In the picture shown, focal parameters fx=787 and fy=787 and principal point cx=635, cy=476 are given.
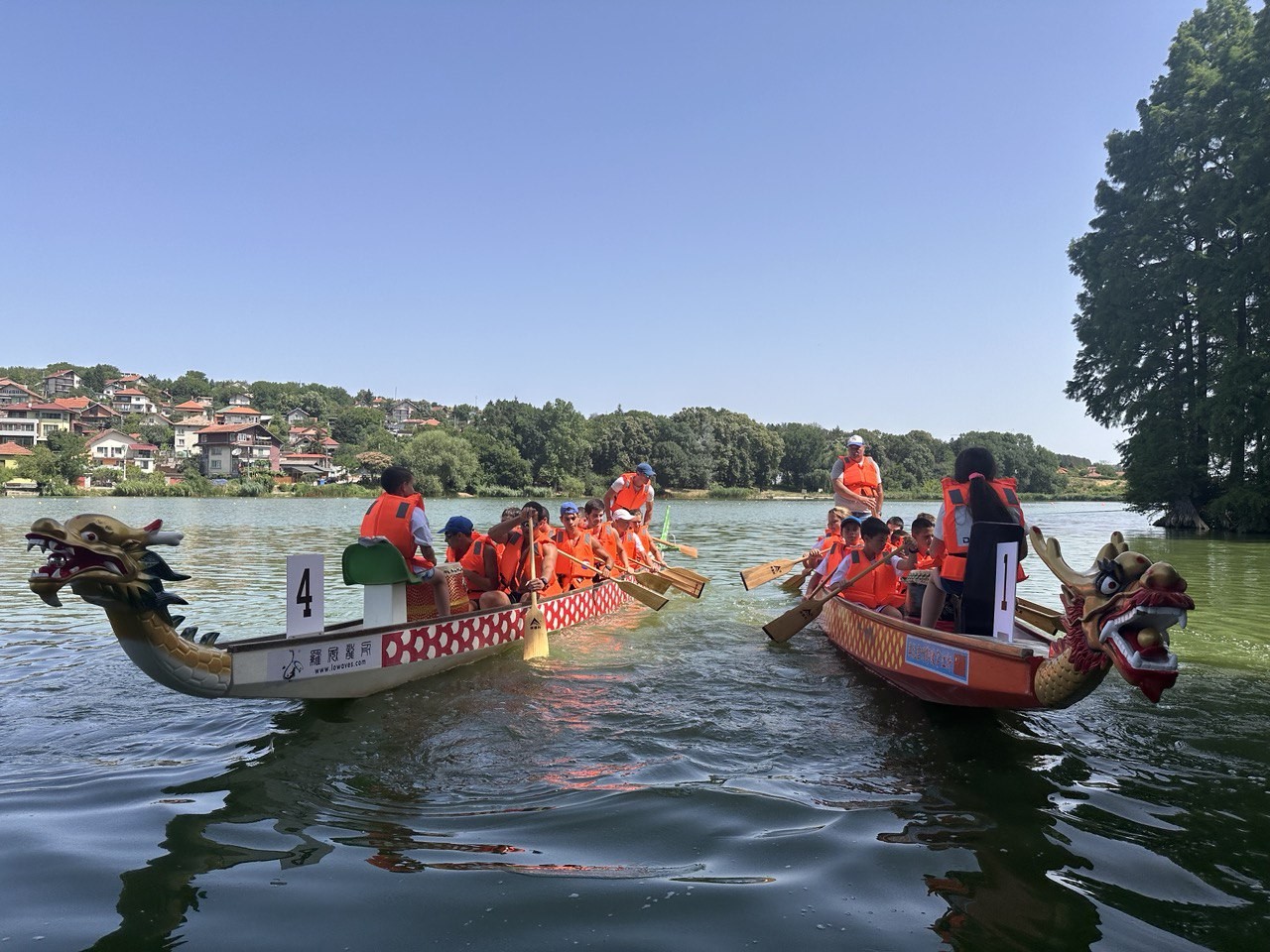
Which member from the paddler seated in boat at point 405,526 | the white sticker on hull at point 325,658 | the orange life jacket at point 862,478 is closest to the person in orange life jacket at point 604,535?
the orange life jacket at point 862,478

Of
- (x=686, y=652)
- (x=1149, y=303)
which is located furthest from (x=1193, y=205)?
(x=686, y=652)

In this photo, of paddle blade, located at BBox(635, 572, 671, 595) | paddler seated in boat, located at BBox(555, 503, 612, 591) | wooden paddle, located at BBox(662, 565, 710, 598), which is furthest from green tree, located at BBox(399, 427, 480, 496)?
paddler seated in boat, located at BBox(555, 503, 612, 591)

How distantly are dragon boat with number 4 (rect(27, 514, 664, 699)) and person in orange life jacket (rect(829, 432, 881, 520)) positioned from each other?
19.4ft

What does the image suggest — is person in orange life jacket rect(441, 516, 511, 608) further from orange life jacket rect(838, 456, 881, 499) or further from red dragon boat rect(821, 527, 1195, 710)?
orange life jacket rect(838, 456, 881, 499)

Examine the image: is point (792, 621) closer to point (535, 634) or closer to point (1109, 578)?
point (535, 634)

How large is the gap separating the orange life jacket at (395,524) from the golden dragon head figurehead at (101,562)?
2453 mm

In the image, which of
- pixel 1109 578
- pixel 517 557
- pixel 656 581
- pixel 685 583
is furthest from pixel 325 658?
pixel 656 581

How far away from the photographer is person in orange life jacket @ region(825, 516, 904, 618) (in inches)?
318

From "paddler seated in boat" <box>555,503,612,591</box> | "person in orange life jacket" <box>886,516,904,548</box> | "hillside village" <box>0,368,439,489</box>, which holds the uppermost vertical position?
"hillside village" <box>0,368,439,489</box>

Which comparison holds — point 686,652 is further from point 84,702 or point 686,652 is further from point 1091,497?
point 1091,497

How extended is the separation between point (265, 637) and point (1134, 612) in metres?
5.28

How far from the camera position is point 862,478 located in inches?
476

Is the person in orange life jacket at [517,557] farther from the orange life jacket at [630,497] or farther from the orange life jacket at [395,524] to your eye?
the orange life jacket at [630,497]

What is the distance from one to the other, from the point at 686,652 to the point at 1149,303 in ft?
101
